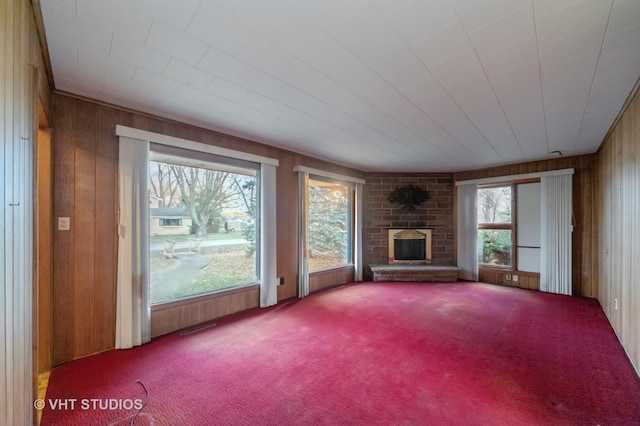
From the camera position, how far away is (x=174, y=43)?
5.53 feet

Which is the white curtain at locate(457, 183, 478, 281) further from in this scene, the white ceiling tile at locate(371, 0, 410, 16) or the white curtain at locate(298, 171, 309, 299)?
the white ceiling tile at locate(371, 0, 410, 16)

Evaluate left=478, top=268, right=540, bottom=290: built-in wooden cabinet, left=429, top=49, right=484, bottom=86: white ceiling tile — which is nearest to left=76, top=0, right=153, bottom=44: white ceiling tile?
left=429, top=49, right=484, bottom=86: white ceiling tile

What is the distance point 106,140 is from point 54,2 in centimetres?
145

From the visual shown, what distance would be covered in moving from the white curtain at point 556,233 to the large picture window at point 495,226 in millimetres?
584

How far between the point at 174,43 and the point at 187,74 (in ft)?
1.22

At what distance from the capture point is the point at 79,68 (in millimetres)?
1969

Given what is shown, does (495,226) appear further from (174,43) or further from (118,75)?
(118,75)

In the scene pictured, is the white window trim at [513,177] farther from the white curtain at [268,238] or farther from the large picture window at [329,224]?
the white curtain at [268,238]

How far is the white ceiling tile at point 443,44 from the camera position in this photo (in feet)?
5.10

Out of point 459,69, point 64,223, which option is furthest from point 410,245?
point 64,223

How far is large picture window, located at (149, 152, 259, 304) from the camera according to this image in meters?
2.99

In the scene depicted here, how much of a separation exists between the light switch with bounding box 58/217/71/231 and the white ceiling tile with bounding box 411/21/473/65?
3.06 metres

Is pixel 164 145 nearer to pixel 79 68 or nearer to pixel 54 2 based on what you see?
pixel 79 68

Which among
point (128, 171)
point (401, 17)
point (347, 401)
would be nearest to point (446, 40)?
point (401, 17)
